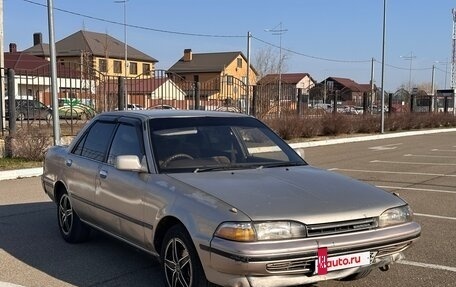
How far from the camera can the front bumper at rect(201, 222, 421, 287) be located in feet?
12.3

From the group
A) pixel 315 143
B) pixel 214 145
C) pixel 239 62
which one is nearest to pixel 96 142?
pixel 214 145

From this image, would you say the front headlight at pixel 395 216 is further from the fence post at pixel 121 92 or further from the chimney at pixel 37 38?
the chimney at pixel 37 38

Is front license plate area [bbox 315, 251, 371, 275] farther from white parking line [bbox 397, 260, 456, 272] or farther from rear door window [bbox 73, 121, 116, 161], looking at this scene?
rear door window [bbox 73, 121, 116, 161]

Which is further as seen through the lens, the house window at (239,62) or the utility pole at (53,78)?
the house window at (239,62)

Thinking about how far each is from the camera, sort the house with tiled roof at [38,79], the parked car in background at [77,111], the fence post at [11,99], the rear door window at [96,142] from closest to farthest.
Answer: the rear door window at [96,142]
the fence post at [11,99]
the house with tiled roof at [38,79]
the parked car in background at [77,111]

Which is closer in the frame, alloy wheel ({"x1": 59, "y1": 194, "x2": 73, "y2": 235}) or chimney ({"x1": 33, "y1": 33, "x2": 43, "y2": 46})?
alloy wheel ({"x1": 59, "y1": 194, "x2": 73, "y2": 235})

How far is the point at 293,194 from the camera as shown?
4.26 m

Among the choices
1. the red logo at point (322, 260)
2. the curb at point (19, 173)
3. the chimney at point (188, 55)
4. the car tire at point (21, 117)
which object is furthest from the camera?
the chimney at point (188, 55)

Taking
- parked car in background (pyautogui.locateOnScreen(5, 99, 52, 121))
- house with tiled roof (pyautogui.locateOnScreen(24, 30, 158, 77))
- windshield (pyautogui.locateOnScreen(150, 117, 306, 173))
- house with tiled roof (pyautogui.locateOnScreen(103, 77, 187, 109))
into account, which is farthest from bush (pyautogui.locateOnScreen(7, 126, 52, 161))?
house with tiled roof (pyautogui.locateOnScreen(24, 30, 158, 77))

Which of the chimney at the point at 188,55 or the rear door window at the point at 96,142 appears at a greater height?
the chimney at the point at 188,55

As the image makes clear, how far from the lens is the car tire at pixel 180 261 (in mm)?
4105

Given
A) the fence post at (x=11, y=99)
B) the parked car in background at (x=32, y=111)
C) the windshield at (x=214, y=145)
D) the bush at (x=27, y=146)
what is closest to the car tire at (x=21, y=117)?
the parked car in background at (x=32, y=111)

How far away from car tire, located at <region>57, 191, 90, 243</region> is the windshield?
70.3 inches

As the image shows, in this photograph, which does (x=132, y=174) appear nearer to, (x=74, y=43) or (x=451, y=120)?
(x=451, y=120)
